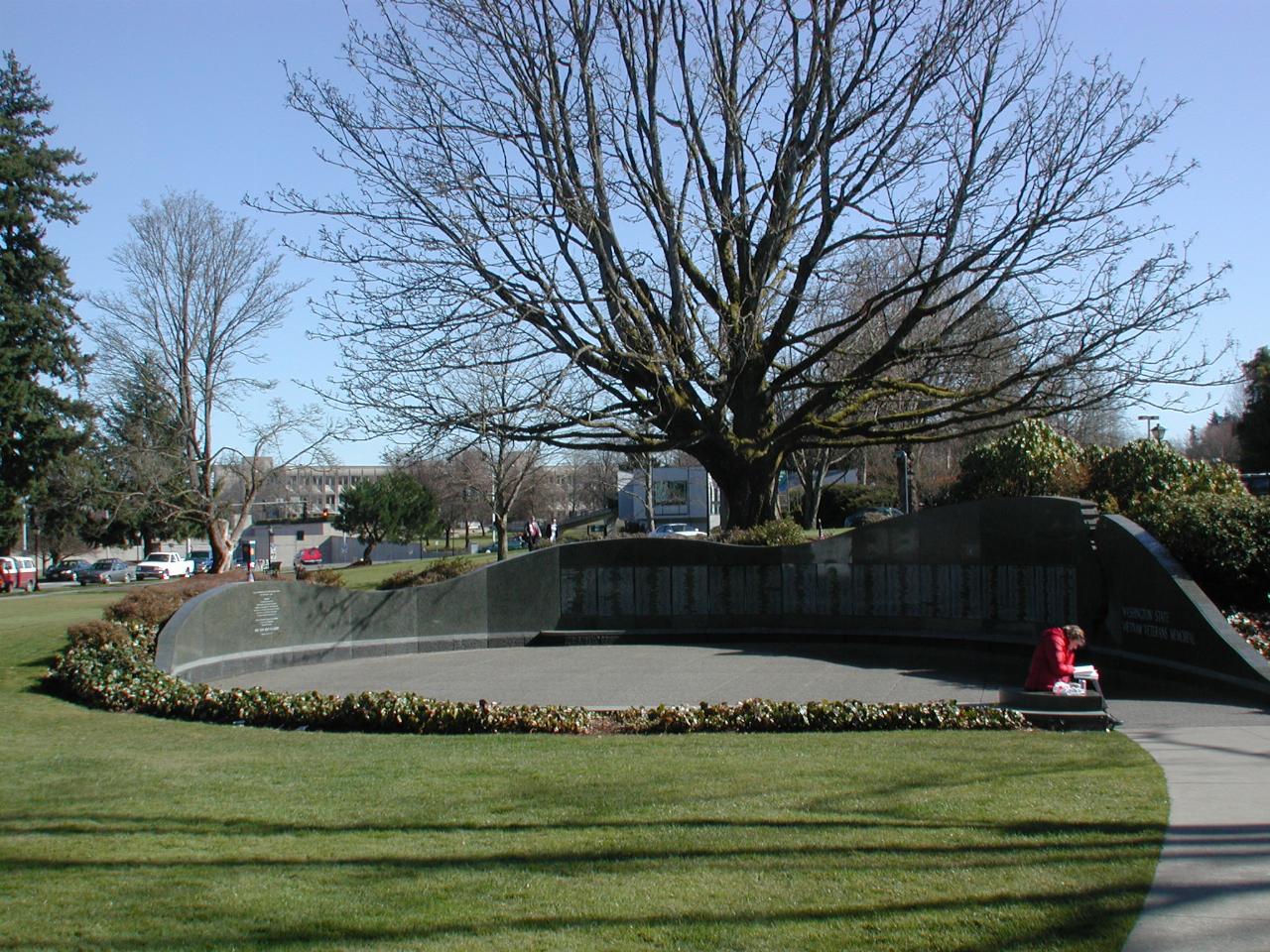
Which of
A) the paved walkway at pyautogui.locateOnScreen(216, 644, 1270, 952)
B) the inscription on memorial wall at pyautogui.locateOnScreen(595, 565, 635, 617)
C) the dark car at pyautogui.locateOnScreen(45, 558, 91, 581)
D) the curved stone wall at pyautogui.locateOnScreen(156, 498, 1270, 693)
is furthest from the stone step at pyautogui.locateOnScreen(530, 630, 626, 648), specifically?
the dark car at pyautogui.locateOnScreen(45, 558, 91, 581)

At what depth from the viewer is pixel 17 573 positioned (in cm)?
5100

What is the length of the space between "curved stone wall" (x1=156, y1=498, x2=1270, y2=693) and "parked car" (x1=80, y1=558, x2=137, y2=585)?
46.6m

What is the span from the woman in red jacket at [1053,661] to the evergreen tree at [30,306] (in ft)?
120

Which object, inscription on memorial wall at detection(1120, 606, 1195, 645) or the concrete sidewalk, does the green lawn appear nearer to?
the concrete sidewalk

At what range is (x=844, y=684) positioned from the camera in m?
13.6

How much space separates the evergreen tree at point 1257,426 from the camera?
4284 cm

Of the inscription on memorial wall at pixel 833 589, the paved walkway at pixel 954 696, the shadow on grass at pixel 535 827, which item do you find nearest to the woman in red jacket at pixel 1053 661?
the paved walkway at pixel 954 696

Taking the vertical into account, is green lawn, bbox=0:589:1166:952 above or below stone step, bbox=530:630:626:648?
below

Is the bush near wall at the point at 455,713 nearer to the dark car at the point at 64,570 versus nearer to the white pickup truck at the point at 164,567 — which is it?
the white pickup truck at the point at 164,567

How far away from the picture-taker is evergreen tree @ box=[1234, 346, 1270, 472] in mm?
42844

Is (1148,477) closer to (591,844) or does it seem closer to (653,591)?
(653,591)

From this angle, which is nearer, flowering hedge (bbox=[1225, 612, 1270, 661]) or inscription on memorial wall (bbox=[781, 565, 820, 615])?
flowering hedge (bbox=[1225, 612, 1270, 661])

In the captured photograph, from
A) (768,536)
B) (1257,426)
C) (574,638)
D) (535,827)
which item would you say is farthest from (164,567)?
(535,827)

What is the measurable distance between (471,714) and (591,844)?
489 centimetres
